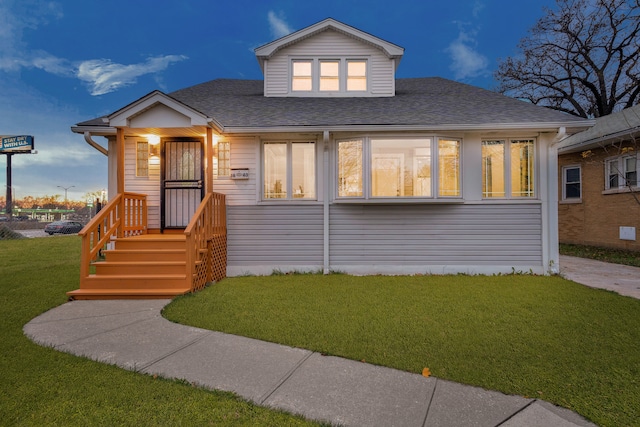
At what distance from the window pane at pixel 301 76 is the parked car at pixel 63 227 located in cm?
2561

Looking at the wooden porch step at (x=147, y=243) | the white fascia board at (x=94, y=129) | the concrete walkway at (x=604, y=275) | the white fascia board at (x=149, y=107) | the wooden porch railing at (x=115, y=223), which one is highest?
the white fascia board at (x=149, y=107)

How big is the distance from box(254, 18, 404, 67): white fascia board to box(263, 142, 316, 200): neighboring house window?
10.1ft

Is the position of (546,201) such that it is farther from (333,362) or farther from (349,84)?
(333,362)

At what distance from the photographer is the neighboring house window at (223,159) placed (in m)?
6.96

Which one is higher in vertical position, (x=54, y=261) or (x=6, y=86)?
(x=6, y=86)

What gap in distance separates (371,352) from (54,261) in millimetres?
9931

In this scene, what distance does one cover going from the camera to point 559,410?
215 centimetres

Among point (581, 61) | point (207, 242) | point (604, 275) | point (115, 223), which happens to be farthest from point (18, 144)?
point (581, 61)

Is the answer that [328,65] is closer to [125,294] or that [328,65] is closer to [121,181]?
[121,181]

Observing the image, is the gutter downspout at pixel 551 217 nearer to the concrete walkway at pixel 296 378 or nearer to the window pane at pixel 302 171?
the window pane at pixel 302 171

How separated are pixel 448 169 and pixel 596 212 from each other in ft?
28.2

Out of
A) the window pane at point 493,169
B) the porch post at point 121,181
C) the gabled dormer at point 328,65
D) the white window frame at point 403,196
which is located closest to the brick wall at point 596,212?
the window pane at point 493,169

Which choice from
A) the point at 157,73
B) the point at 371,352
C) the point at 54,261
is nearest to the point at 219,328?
the point at 371,352

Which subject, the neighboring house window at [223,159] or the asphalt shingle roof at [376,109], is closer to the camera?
the asphalt shingle roof at [376,109]
